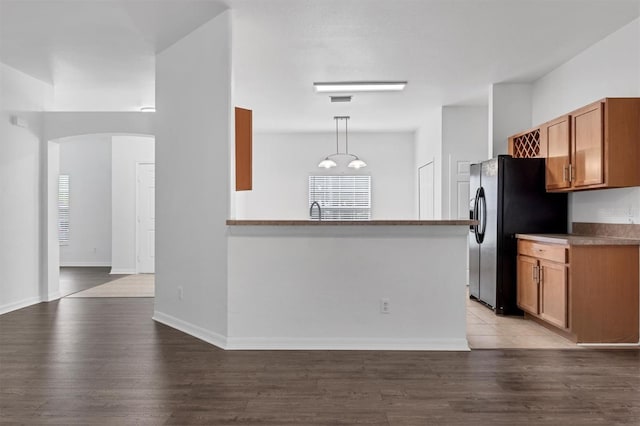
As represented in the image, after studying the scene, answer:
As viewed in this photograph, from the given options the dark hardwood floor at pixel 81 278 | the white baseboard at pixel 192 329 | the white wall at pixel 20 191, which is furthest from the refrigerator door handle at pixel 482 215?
the dark hardwood floor at pixel 81 278

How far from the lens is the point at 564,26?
425 centimetres

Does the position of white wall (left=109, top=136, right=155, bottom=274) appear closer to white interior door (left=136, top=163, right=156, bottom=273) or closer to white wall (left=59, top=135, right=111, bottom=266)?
white interior door (left=136, top=163, right=156, bottom=273)

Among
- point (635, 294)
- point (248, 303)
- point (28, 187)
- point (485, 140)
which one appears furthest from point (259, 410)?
point (485, 140)

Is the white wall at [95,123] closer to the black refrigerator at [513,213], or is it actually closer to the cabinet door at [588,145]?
the black refrigerator at [513,213]

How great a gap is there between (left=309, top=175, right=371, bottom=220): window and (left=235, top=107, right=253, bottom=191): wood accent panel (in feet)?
16.2

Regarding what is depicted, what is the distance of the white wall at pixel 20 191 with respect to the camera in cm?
528

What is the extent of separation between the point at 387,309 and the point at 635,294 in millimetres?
2117

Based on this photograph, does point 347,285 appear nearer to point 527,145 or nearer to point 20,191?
point 527,145

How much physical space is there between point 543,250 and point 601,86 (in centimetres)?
169

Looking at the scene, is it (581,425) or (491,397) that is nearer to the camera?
(581,425)

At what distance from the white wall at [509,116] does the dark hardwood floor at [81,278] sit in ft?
20.2

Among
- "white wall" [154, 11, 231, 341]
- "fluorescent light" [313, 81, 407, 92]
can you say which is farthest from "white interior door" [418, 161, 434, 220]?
"white wall" [154, 11, 231, 341]

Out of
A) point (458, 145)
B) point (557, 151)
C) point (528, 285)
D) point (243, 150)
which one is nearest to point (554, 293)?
point (528, 285)

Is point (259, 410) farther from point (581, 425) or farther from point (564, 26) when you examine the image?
point (564, 26)
